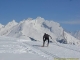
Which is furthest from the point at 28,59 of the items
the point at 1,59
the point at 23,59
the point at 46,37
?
the point at 46,37

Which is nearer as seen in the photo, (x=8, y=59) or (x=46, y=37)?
(x=8, y=59)

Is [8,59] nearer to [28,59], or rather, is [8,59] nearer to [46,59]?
[28,59]

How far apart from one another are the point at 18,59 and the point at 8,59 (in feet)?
2.13

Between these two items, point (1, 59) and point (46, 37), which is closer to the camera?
point (1, 59)

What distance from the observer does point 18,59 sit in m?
16.0

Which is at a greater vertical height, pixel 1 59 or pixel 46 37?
pixel 46 37

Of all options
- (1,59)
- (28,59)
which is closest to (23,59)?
(28,59)

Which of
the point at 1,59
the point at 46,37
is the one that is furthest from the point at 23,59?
the point at 46,37

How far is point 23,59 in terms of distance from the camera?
16078mm

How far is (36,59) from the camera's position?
16062mm

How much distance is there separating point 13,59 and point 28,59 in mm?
930

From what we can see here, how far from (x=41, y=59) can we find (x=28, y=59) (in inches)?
31.9

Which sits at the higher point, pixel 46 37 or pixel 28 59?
pixel 46 37

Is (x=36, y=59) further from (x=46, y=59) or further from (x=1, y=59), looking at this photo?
(x=1, y=59)
